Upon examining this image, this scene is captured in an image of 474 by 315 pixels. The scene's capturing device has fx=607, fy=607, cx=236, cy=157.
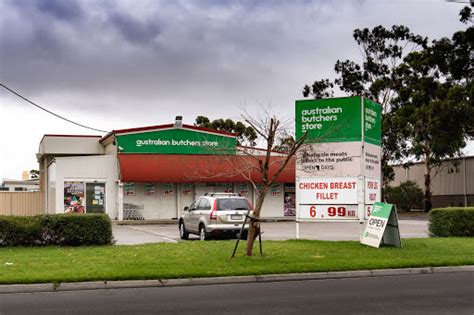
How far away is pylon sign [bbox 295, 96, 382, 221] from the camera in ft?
59.7

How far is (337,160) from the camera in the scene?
60.7 feet

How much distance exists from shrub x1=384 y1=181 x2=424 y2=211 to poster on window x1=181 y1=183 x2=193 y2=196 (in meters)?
23.9

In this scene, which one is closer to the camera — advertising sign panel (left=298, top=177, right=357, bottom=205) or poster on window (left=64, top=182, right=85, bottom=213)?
advertising sign panel (left=298, top=177, right=357, bottom=205)

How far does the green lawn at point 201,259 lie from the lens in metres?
11.7

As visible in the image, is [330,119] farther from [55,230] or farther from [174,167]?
[174,167]

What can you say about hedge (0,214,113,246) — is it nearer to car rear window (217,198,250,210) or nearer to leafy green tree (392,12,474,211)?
car rear window (217,198,250,210)

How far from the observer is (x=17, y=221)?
53.3 ft

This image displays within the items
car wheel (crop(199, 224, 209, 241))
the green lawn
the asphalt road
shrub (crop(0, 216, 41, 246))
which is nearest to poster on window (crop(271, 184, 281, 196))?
car wheel (crop(199, 224, 209, 241))

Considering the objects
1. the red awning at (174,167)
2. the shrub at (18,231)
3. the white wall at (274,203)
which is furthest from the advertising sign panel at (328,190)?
the white wall at (274,203)

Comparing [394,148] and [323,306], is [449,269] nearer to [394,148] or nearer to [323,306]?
[323,306]

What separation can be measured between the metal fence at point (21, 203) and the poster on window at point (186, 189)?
1067 cm

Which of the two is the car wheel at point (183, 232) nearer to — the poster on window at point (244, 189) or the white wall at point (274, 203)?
the poster on window at point (244, 189)

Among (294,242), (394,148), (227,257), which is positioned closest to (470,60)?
(394,148)

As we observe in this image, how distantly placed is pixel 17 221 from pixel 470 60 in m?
35.0
